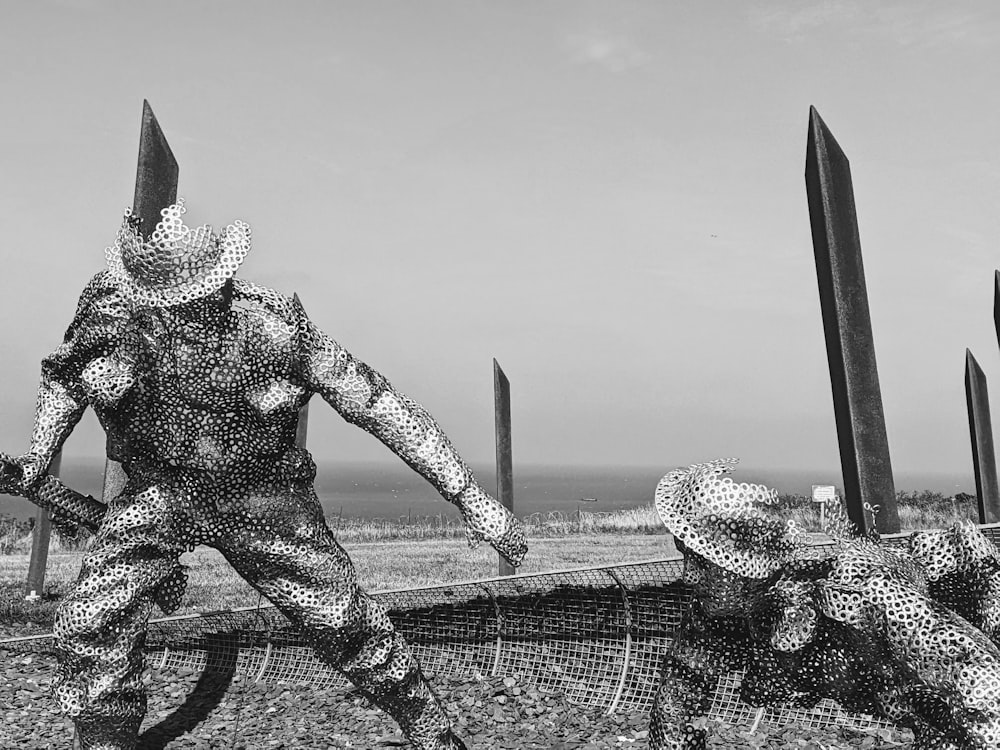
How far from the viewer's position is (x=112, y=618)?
3701 millimetres

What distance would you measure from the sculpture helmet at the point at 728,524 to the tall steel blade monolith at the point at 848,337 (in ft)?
6.19

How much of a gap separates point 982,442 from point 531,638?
14.8 ft

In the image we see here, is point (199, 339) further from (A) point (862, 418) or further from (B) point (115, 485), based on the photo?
(A) point (862, 418)

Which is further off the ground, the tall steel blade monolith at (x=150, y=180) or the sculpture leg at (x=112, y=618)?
the tall steel blade monolith at (x=150, y=180)

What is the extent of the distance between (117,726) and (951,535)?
118 inches

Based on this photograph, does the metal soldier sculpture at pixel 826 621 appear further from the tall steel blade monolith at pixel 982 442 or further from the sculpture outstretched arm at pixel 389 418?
the tall steel blade monolith at pixel 982 442

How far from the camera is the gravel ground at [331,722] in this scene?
4801 mm

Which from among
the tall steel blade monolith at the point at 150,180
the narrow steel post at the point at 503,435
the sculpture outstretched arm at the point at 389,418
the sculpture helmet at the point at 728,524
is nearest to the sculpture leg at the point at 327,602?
the sculpture outstretched arm at the point at 389,418

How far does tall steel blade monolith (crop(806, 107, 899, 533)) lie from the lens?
456 cm

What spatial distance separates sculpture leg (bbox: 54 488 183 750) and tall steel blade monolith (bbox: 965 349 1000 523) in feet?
21.9

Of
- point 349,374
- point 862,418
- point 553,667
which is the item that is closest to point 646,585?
point 553,667

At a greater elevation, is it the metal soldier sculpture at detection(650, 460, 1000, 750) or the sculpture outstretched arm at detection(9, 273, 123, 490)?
the sculpture outstretched arm at detection(9, 273, 123, 490)

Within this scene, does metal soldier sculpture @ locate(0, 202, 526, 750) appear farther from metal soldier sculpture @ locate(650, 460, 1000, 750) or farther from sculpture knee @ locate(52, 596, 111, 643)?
metal soldier sculpture @ locate(650, 460, 1000, 750)

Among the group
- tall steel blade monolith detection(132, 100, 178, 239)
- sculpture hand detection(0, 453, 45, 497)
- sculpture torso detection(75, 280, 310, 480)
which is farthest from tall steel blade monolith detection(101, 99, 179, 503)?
sculpture torso detection(75, 280, 310, 480)
